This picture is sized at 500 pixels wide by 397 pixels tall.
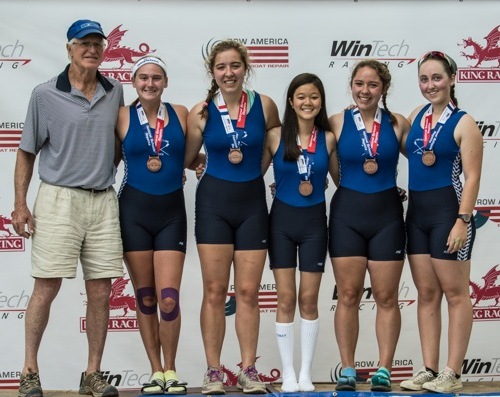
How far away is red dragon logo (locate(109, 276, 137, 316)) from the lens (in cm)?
573

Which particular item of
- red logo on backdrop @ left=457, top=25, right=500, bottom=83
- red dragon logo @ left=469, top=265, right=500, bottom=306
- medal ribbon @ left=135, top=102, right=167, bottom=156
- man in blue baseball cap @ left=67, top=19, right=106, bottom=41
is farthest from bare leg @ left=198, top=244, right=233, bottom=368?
red logo on backdrop @ left=457, top=25, right=500, bottom=83

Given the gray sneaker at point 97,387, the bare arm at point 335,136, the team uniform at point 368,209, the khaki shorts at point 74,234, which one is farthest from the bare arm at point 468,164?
the gray sneaker at point 97,387

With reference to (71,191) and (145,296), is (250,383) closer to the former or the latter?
(145,296)

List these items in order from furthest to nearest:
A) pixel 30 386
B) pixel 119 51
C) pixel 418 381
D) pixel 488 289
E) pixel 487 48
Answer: pixel 488 289 < pixel 487 48 < pixel 119 51 < pixel 418 381 < pixel 30 386

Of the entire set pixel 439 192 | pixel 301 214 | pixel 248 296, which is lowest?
pixel 248 296

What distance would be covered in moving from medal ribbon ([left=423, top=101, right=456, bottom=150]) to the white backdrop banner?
3.62ft

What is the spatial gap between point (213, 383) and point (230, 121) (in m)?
1.25

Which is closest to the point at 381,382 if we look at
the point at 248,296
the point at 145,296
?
the point at 248,296

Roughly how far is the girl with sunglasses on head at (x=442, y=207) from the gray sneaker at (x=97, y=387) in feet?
4.59

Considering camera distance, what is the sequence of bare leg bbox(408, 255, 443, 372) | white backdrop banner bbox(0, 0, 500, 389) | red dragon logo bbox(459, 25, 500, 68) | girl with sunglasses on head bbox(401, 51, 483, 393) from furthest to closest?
red dragon logo bbox(459, 25, 500, 68) → white backdrop banner bbox(0, 0, 500, 389) → bare leg bbox(408, 255, 443, 372) → girl with sunglasses on head bbox(401, 51, 483, 393)

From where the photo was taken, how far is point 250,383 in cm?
455

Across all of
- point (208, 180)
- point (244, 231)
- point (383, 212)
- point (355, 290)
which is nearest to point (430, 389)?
point (355, 290)

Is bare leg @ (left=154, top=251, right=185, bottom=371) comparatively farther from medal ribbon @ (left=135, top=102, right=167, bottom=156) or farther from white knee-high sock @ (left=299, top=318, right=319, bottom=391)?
white knee-high sock @ (left=299, top=318, right=319, bottom=391)

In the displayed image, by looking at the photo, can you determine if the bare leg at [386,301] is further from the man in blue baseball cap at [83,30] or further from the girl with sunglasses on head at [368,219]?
the man in blue baseball cap at [83,30]
